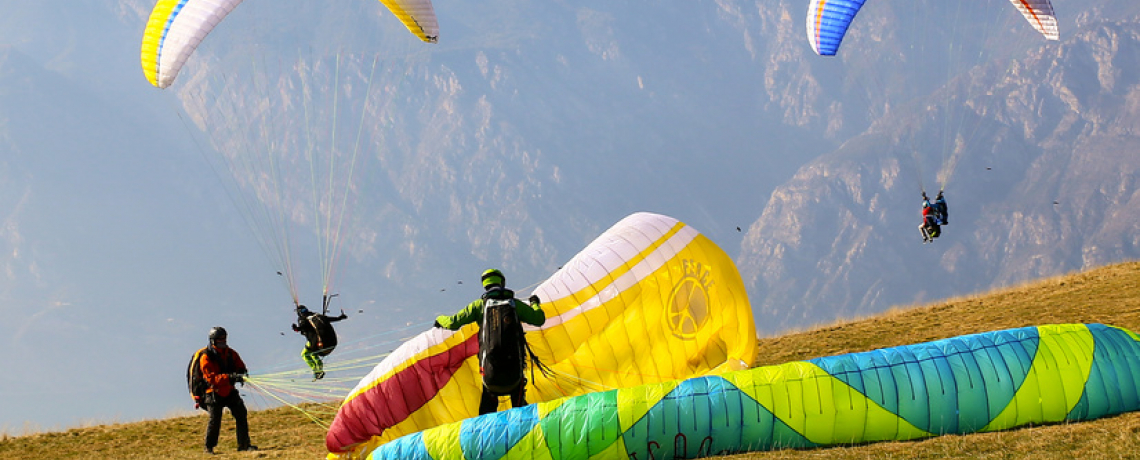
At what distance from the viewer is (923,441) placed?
397 inches

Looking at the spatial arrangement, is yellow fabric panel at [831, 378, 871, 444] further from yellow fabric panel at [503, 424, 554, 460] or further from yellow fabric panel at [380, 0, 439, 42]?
yellow fabric panel at [380, 0, 439, 42]

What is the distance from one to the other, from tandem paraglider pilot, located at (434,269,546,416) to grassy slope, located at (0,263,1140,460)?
2298mm

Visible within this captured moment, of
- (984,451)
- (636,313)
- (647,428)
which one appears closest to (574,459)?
(647,428)

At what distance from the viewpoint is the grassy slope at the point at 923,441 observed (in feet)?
30.6

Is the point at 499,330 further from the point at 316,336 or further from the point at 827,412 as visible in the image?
the point at 316,336

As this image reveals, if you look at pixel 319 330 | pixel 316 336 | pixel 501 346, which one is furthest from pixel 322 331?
pixel 501 346

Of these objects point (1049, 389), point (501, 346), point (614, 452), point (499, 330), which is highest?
point (499, 330)

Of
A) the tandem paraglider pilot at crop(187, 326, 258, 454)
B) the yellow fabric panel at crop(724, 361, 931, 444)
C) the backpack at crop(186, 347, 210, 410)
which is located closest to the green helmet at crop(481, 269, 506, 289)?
the yellow fabric panel at crop(724, 361, 931, 444)

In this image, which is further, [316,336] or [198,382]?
[316,336]

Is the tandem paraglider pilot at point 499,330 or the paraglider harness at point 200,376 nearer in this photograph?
the tandem paraglider pilot at point 499,330

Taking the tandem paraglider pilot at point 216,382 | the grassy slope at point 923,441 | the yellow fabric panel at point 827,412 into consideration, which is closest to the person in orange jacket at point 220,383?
the tandem paraglider pilot at point 216,382

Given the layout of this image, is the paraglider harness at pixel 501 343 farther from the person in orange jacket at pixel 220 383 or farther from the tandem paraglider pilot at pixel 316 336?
the tandem paraglider pilot at pixel 316 336

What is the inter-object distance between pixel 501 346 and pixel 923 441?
3.87m

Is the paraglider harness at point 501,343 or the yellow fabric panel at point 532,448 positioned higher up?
the paraglider harness at point 501,343
